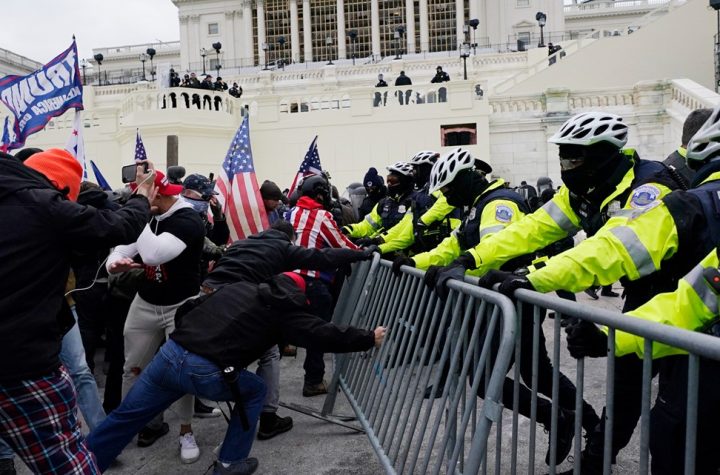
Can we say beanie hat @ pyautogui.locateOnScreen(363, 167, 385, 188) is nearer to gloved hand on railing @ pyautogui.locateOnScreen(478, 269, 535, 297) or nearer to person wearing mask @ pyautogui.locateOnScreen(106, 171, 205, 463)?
person wearing mask @ pyautogui.locateOnScreen(106, 171, 205, 463)

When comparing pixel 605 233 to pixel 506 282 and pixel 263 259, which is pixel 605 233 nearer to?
pixel 506 282

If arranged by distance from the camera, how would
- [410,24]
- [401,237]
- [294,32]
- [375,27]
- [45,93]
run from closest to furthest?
[401,237] → [45,93] → [375,27] → [410,24] → [294,32]

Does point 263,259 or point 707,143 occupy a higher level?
point 707,143

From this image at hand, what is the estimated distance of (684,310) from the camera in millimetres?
2191

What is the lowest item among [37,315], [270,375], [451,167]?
[270,375]

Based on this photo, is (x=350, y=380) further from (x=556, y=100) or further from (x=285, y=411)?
(x=556, y=100)

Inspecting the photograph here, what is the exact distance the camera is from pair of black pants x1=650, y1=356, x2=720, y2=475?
2.12m

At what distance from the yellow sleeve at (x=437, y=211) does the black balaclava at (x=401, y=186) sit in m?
0.98

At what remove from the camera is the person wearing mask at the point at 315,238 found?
18.8ft

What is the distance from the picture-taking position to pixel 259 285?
3564 millimetres

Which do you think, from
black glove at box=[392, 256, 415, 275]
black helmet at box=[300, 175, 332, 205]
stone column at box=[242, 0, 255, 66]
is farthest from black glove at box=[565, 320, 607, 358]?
stone column at box=[242, 0, 255, 66]

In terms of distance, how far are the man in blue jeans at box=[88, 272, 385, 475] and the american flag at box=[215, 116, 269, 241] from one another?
11.0 ft

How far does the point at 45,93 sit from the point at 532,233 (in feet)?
23.4

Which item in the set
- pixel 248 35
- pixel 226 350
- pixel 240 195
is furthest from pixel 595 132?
pixel 248 35
